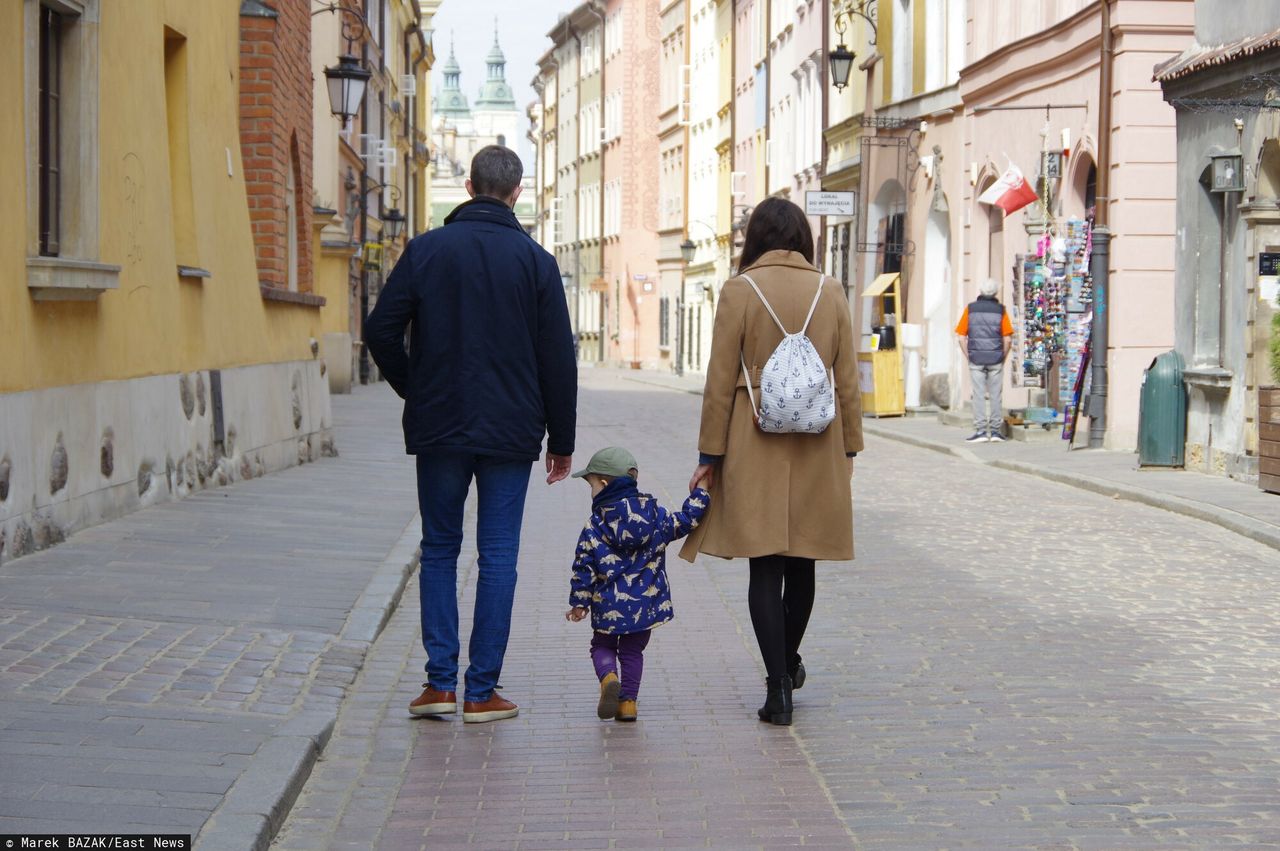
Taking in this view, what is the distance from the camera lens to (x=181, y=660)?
24.7 feet

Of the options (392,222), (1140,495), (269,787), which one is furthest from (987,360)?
(392,222)

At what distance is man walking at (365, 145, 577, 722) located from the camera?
6.76m

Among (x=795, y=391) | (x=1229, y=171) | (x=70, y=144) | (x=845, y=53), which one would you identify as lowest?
(x=795, y=391)

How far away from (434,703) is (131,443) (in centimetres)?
581

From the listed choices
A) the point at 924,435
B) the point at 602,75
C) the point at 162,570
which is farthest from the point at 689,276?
the point at 162,570

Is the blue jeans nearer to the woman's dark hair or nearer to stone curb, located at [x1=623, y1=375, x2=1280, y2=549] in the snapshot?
the woman's dark hair

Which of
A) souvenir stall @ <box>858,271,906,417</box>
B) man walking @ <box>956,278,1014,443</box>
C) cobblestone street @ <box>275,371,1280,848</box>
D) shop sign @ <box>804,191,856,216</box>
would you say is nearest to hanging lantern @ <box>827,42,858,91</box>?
shop sign @ <box>804,191,856,216</box>

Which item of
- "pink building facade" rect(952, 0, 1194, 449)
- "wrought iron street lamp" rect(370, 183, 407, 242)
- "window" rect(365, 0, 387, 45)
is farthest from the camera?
"wrought iron street lamp" rect(370, 183, 407, 242)

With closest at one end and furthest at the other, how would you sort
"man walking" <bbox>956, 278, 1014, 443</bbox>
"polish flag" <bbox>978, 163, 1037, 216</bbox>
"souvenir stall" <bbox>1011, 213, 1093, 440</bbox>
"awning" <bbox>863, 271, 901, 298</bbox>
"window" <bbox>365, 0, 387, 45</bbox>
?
1. "souvenir stall" <bbox>1011, 213, 1093, 440</bbox>
2. "man walking" <bbox>956, 278, 1014, 443</bbox>
3. "polish flag" <bbox>978, 163, 1037, 216</bbox>
4. "awning" <bbox>863, 271, 901, 298</bbox>
5. "window" <bbox>365, 0, 387, 45</bbox>

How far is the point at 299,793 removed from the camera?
19.3 feet

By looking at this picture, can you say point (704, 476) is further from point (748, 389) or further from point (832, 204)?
point (832, 204)

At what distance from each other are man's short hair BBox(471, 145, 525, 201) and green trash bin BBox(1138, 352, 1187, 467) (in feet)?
43.4

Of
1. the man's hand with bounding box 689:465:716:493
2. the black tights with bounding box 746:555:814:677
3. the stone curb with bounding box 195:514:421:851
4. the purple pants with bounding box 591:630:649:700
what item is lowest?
the stone curb with bounding box 195:514:421:851

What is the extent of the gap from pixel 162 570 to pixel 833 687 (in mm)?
3877
